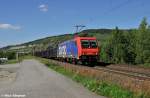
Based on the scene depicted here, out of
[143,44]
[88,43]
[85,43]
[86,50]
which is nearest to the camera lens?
[86,50]

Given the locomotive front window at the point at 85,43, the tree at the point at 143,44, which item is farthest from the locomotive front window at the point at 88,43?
the tree at the point at 143,44

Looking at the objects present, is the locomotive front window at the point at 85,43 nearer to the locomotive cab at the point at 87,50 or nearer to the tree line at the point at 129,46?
the locomotive cab at the point at 87,50

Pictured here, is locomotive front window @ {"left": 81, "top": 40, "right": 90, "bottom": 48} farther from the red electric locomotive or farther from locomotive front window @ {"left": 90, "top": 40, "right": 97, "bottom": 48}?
locomotive front window @ {"left": 90, "top": 40, "right": 97, "bottom": 48}

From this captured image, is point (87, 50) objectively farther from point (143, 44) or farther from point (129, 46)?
point (129, 46)

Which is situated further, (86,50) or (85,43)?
(85,43)

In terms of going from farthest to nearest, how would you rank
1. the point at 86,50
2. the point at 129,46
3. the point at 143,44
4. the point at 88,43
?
the point at 129,46 < the point at 143,44 < the point at 88,43 < the point at 86,50

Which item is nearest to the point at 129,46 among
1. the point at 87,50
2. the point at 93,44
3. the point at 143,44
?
the point at 143,44

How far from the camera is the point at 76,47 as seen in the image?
38.0 metres

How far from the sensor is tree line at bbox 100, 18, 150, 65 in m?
83.1

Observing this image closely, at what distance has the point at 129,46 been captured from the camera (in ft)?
312

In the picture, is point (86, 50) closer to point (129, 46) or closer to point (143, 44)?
point (143, 44)

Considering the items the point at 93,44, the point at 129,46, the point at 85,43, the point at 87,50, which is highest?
the point at 129,46

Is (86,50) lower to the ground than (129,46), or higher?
lower

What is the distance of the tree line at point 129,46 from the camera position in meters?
83.1
